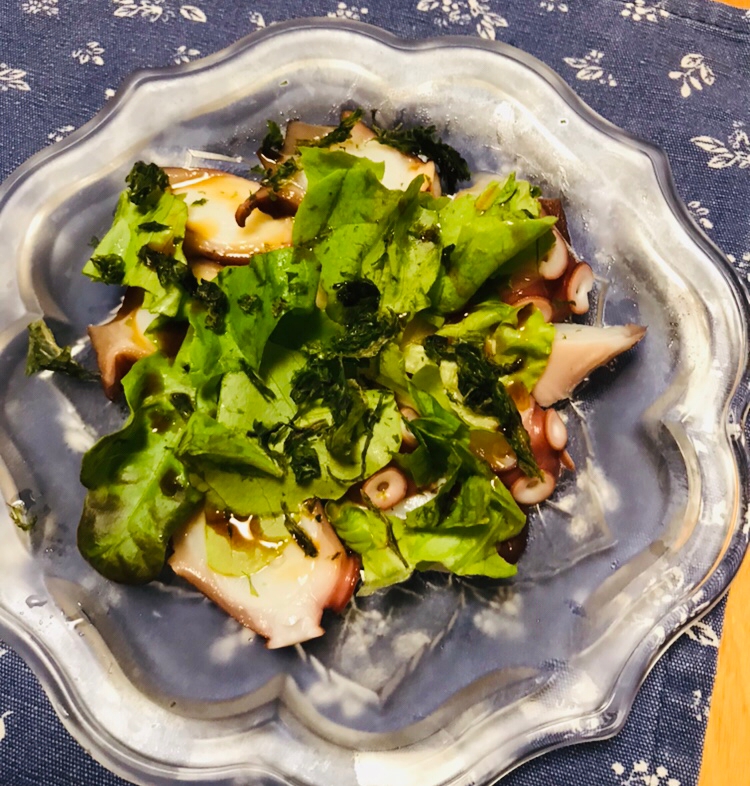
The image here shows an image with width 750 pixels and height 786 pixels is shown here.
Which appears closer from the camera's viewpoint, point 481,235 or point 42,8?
point 481,235

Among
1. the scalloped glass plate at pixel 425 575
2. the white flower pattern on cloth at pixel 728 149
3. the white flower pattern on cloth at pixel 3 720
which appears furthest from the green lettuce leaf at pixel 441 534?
the white flower pattern on cloth at pixel 728 149

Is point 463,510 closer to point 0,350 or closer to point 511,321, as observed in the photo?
point 511,321

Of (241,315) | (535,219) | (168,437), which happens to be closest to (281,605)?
(168,437)

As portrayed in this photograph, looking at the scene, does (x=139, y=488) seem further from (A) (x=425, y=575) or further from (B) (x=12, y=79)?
(B) (x=12, y=79)

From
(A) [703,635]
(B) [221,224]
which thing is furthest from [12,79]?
(A) [703,635]

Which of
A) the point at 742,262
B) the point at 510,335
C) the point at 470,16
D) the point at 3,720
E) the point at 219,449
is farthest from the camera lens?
the point at 470,16

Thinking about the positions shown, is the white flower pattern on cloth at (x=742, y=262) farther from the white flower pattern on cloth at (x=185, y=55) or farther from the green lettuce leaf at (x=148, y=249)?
the white flower pattern on cloth at (x=185, y=55)

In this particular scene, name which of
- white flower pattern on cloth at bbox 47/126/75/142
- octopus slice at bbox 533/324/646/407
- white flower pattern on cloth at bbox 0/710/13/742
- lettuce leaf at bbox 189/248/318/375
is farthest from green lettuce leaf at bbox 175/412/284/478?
white flower pattern on cloth at bbox 47/126/75/142
